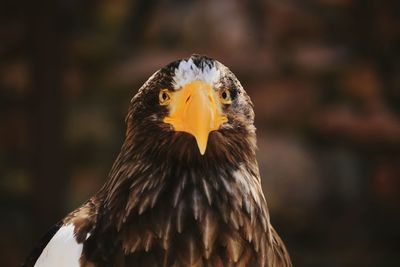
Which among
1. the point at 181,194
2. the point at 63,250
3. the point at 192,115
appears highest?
the point at 192,115

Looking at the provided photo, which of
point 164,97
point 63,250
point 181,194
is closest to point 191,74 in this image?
point 164,97

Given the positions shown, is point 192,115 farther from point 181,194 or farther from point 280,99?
point 280,99

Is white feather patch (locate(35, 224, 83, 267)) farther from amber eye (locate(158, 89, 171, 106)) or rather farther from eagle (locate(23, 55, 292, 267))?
amber eye (locate(158, 89, 171, 106))

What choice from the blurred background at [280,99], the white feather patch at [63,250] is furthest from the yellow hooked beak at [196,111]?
the blurred background at [280,99]

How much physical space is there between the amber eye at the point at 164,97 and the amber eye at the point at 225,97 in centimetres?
12

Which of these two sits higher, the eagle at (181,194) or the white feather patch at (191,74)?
the white feather patch at (191,74)

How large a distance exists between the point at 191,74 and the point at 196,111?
0.38 feet

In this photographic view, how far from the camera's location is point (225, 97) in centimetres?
199

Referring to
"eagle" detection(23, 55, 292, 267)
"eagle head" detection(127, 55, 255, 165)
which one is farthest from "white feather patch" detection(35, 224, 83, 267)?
"eagle head" detection(127, 55, 255, 165)

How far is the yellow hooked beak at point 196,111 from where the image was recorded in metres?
1.82

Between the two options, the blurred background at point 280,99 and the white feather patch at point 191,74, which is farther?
the blurred background at point 280,99

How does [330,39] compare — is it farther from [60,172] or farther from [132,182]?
[132,182]

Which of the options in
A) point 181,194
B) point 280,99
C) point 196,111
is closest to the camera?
point 196,111

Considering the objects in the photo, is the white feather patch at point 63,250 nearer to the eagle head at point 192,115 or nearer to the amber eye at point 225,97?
the eagle head at point 192,115
